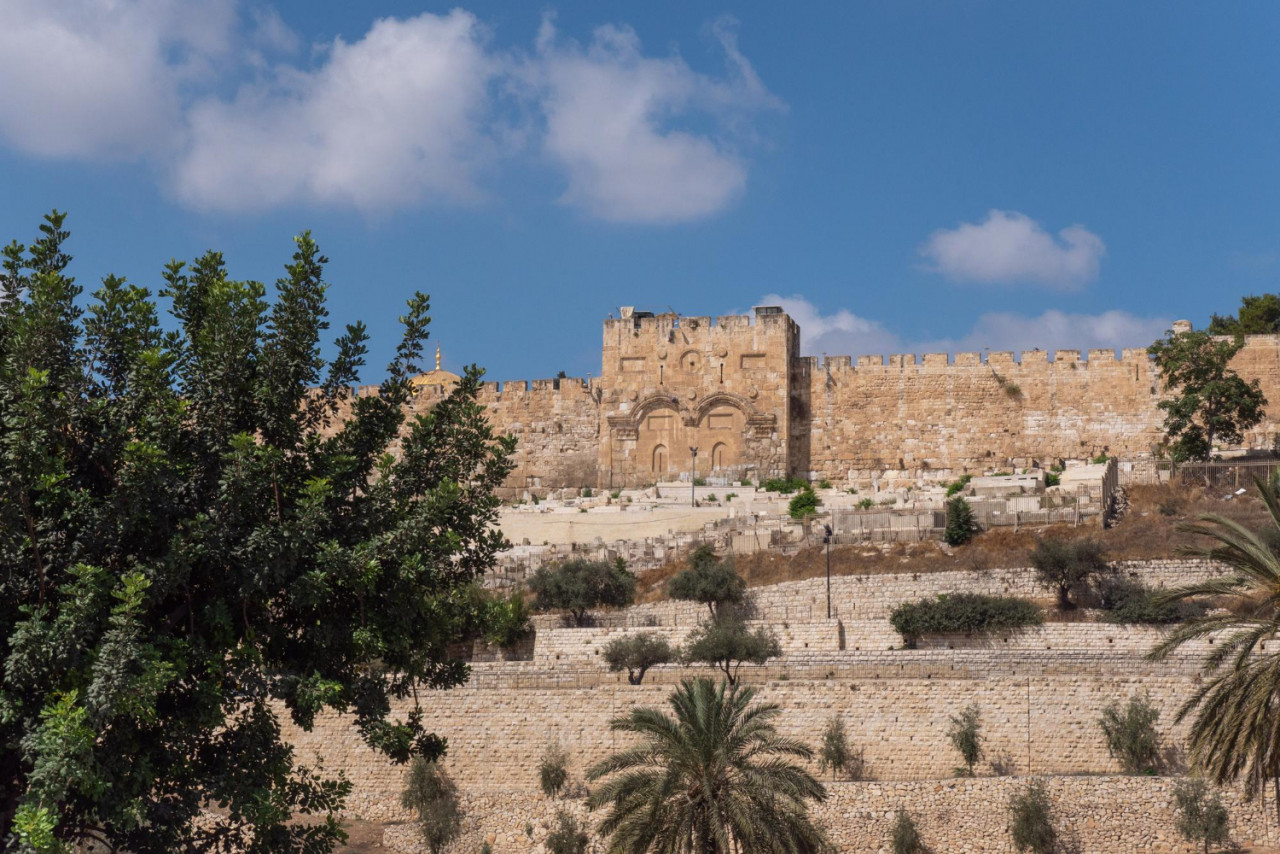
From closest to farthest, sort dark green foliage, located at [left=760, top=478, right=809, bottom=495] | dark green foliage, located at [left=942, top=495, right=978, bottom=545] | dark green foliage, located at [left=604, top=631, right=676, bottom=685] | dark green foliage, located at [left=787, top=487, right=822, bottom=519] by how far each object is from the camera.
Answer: dark green foliage, located at [left=604, top=631, right=676, bottom=685] < dark green foliage, located at [left=942, top=495, right=978, bottom=545] < dark green foliage, located at [left=787, top=487, right=822, bottom=519] < dark green foliage, located at [left=760, top=478, right=809, bottom=495]

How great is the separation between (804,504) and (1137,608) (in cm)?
1034

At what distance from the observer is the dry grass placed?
80.2 ft

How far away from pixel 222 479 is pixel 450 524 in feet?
5.49

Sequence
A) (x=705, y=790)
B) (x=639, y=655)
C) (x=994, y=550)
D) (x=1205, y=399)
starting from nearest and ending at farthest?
(x=705, y=790), (x=639, y=655), (x=994, y=550), (x=1205, y=399)

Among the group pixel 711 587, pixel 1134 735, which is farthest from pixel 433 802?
pixel 1134 735


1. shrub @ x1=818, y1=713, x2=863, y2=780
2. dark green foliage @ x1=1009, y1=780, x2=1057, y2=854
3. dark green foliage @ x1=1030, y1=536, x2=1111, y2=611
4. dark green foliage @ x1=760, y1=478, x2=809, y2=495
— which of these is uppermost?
dark green foliage @ x1=760, y1=478, x2=809, y2=495

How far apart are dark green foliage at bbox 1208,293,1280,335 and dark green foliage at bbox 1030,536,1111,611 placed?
20.3 meters

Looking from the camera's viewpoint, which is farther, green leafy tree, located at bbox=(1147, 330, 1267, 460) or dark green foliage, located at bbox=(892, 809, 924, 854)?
green leafy tree, located at bbox=(1147, 330, 1267, 460)

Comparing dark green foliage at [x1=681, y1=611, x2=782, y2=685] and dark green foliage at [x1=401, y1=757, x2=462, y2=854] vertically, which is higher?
dark green foliage at [x1=681, y1=611, x2=782, y2=685]

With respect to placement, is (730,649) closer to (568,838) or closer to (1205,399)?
(568,838)

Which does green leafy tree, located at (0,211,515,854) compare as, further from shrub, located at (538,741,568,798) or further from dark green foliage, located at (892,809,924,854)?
shrub, located at (538,741,568,798)

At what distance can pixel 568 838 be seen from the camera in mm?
17688

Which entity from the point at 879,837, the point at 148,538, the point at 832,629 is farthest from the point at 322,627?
the point at 832,629

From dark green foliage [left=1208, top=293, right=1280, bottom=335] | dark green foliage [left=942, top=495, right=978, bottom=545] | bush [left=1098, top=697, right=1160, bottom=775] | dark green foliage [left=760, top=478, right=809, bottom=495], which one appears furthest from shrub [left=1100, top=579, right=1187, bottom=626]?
dark green foliage [left=1208, top=293, right=1280, bottom=335]
